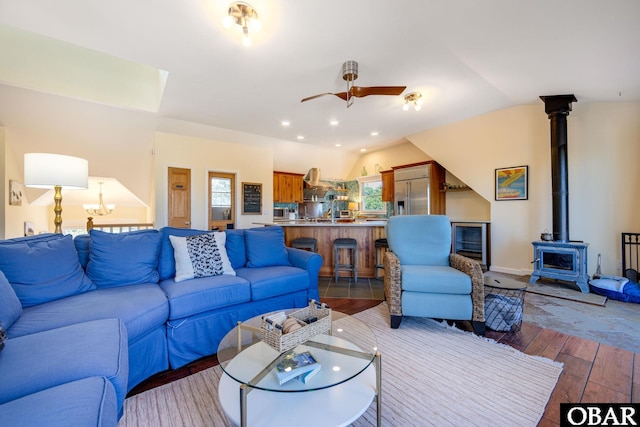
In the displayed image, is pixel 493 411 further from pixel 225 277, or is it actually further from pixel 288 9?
pixel 288 9

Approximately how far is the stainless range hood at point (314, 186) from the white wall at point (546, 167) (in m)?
2.88

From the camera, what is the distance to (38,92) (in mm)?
3500

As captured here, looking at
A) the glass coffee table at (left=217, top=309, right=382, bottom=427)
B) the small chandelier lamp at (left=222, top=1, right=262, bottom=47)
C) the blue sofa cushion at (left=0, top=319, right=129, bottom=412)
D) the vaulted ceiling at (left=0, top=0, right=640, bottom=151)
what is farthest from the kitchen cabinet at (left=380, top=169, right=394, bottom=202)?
the blue sofa cushion at (left=0, top=319, right=129, bottom=412)

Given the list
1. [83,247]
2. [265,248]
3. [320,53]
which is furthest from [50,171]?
[320,53]

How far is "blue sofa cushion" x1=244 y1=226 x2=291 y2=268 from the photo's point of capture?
267cm

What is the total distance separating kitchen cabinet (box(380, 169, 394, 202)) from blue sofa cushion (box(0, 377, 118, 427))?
6495 millimetres

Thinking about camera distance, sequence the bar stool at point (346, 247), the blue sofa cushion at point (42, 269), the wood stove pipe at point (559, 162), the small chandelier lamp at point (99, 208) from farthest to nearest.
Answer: the small chandelier lamp at point (99, 208)
the bar stool at point (346, 247)
the wood stove pipe at point (559, 162)
the blue sofa cushion at point (42, 269)

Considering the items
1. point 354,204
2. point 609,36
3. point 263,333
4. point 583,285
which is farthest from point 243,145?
point 583,285

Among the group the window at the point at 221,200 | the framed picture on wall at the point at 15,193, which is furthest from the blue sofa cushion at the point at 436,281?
the framed picture on wall at the point at 15,193

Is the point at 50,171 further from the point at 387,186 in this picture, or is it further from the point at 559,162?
the point at 387,186

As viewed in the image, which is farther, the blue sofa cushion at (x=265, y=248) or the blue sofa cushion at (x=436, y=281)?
the blue sofa cushion at (x=265, y=248)

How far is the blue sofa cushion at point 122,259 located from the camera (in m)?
1.95

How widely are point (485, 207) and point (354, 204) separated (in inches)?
144

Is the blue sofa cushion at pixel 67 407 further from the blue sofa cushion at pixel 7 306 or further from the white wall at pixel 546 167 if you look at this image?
the white wall at pixel 546 167
